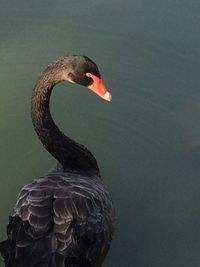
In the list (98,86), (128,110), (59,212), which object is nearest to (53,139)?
(98,86)

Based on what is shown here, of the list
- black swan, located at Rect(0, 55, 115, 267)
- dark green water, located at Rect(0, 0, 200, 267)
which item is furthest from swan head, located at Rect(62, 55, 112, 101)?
dark green water, located at Rect(0, 0, 200, 267)

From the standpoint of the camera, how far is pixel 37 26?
4.43m

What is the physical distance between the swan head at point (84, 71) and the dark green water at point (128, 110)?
870 millimetres

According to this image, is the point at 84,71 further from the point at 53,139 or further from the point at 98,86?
the point at 53,139

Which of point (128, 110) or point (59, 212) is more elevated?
point (128, 110)

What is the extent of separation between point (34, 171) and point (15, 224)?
35.0 inches

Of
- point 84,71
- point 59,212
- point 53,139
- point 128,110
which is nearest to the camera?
point 59,212

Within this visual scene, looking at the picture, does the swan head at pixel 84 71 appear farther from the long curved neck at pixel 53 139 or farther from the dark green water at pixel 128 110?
the dark green water at pixel 128 110

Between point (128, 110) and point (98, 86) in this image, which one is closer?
point (98, 86)

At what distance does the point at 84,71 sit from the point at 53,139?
0.60 metres

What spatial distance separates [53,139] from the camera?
320 cm

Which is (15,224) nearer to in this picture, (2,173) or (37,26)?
(2,173)

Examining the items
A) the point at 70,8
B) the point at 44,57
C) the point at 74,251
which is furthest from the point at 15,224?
the point at 70,8

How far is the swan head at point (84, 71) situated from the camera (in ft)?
9.02
